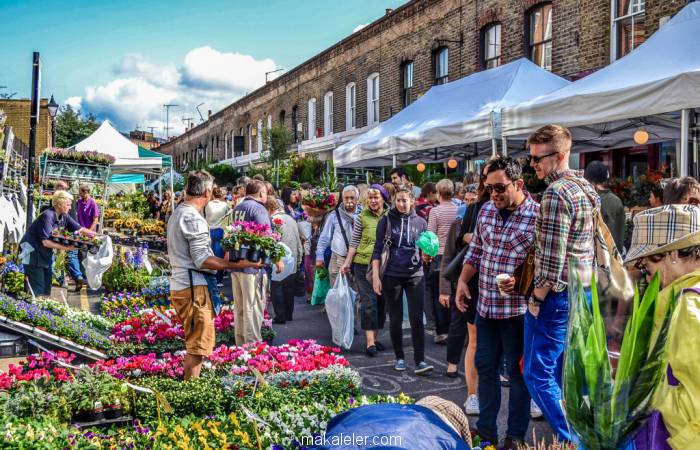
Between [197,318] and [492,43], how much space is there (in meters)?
13.5

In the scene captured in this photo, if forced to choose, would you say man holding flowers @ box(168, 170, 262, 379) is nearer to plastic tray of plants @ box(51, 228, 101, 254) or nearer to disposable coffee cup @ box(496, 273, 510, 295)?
disposable coffee cup @ box(496, 273, 510, 295)

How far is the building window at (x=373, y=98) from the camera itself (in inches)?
906

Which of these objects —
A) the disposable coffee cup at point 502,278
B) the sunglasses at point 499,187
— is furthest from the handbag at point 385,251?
the disposable coffee cup at point 502,278

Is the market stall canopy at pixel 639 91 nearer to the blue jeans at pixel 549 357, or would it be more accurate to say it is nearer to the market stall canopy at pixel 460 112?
the market stall canopy at pixel 460 112

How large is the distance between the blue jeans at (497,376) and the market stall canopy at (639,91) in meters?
3.50

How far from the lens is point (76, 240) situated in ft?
28.9

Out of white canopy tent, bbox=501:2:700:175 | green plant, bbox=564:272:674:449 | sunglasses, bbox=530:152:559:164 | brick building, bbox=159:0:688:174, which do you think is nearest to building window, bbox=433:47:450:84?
brick building, bbox=159:0:688:174

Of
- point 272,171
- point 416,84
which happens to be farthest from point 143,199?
point 416,84

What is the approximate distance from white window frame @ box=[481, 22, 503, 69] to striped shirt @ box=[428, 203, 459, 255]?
951 cm

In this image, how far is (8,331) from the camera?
6.55m

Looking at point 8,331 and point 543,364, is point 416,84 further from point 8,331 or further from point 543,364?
point 543,364

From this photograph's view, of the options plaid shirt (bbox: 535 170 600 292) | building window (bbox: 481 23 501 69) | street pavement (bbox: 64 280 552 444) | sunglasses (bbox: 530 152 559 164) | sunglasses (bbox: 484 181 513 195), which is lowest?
street pavement (bbox: 64 280 552 444)

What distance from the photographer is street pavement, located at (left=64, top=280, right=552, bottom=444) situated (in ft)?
17.3

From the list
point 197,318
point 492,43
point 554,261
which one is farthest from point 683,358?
point 492,43
